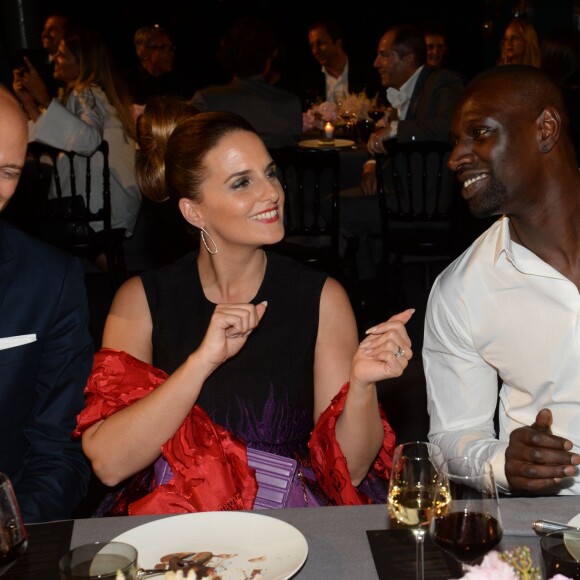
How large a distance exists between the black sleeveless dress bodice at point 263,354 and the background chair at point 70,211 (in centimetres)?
264

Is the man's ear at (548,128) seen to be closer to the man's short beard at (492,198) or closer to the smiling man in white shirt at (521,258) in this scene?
the smiling man in white shirt at (521,258)

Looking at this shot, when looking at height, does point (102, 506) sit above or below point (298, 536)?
below

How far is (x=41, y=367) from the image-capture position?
6.57 feet

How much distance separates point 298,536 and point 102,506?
2.79ft

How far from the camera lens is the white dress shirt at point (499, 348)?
1971 millimetres

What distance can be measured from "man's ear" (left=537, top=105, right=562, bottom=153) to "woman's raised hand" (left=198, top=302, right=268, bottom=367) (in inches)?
29.7

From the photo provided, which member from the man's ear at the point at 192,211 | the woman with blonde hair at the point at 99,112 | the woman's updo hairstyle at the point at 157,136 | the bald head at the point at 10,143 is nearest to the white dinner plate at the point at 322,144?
the woman with blonde hair at the point at 99,112

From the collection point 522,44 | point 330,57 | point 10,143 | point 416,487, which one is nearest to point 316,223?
point 522,44

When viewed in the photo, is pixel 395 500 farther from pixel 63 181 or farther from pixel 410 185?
pixel 63 181

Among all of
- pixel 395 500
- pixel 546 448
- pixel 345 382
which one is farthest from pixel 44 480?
pixel 546 448

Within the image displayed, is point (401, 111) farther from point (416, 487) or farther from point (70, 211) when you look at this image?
point (416, 487)

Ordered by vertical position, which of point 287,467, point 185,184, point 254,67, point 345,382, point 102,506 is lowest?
point 102,506

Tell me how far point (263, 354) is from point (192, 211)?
43cm

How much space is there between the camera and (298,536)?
143cm
